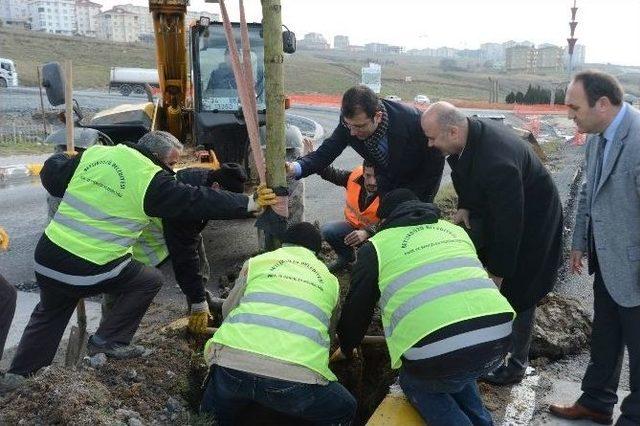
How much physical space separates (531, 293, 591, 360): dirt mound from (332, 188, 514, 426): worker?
1523 mm

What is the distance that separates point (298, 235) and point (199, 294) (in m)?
1.33

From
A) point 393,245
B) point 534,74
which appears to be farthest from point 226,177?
point 534,74

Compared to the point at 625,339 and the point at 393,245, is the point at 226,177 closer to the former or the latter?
the point at 393,245

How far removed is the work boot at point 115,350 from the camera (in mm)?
3930

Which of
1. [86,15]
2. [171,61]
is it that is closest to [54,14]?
[86,15]

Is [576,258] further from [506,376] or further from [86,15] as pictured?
[86,15]

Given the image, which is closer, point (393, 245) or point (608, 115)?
point (393, 245)

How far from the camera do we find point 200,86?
26.0 ft

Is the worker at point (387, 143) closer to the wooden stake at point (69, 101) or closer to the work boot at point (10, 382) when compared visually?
the wooden stake at point (69, 101)

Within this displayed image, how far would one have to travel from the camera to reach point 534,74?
9950 cm

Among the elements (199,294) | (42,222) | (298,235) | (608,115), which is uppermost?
(608,115)

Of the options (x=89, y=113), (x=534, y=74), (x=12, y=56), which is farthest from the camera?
(x=534, y=74)

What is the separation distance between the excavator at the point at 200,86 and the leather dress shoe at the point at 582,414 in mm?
4925

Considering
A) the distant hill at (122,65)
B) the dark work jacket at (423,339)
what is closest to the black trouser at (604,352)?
the dark work jacket at (423,339)
